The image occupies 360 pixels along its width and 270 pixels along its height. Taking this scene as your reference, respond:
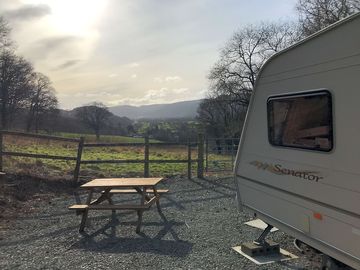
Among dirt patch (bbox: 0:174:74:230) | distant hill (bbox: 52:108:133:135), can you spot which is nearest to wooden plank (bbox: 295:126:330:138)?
dirt patch (bbox: 0:174:74:230)

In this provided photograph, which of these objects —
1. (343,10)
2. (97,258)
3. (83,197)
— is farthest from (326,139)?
(343,10)

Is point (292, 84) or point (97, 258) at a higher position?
point (292, 84)

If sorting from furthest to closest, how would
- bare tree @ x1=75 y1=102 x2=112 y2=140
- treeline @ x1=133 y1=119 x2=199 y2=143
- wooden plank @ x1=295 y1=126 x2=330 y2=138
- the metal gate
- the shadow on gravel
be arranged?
bare tree @ x1=75 y1=102 x2=112 y2=140 < treeline @ x1=133 y1=119 x2=199 y2=143 < the metal gate < the shadow on gravel < wooden plank @ x1=295 y1=126 x2=330 y2=138

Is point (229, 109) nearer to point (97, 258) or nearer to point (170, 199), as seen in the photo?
point (170, 199)

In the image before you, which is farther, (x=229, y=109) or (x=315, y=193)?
(x=229, y=109)

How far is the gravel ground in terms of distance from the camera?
563 cm

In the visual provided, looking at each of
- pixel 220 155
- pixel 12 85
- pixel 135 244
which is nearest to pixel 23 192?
pixel 135 244

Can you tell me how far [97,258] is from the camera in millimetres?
5895

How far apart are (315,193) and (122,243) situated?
11.9 feet

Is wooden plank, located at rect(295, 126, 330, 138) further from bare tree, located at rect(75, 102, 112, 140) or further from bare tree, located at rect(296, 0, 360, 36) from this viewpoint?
bare tree, located at rect(75, 102, 112, 140)

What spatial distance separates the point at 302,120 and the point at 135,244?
348 cm

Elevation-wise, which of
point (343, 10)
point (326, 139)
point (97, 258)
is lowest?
point (97, 258)

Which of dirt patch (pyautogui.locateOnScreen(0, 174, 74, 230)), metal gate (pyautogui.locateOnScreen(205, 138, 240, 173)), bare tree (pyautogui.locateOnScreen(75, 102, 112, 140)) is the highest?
bare tree (pyautogui.locateOnScreen(75, 102, 112, 140))

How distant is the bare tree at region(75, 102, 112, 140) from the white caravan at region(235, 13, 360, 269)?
7042 centimetres
